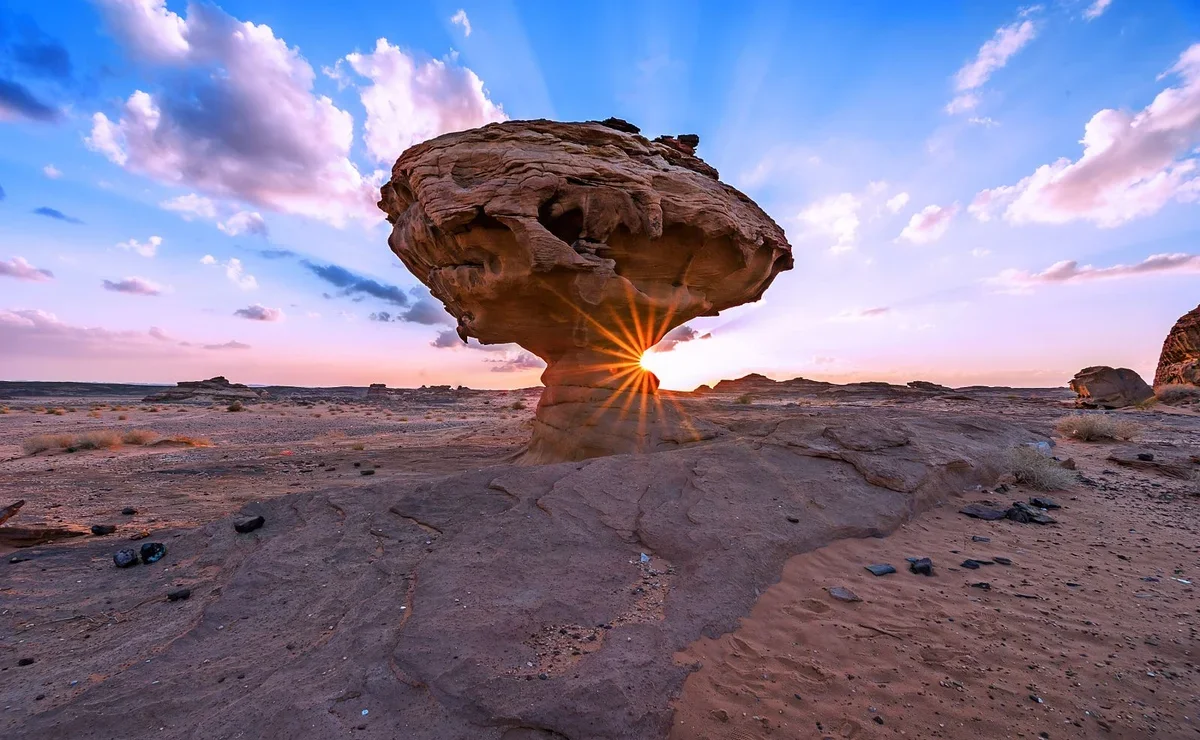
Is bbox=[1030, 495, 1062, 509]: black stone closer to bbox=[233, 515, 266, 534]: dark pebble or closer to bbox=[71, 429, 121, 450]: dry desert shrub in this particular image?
bbox=[233, 515, 266, 534]: dark pebble

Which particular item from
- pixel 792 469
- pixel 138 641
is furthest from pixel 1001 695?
pixel 138 641

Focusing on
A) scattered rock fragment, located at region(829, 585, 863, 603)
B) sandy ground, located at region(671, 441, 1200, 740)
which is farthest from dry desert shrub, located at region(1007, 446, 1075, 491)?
scattered rock fragment, located at region(829, 585, 863, 603)

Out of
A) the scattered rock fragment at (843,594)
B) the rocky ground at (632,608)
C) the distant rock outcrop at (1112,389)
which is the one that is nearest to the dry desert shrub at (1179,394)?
the distant rock outcrop at (1112,389)

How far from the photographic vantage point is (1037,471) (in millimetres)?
8031

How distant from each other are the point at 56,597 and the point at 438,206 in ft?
24.2

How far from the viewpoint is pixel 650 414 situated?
419 inches

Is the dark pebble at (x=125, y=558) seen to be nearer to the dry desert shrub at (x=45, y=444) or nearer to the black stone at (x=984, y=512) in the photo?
the black stone at (x=984, y=512)

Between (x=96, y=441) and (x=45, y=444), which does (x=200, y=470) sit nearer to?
(x=96, y=441)

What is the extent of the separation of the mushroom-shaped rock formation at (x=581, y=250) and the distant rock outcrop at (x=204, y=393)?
142 ft

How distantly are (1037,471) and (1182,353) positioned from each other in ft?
125

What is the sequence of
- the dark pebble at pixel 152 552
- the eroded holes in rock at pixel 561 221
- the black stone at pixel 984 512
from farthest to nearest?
the eroded holes in rock at pixel 561 221 < the black stone at pixel 984 512 < the dark pebble at pixel 152 552

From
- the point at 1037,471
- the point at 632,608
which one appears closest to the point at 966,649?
the point at 632,608

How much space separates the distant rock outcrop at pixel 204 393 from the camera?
42184 mm

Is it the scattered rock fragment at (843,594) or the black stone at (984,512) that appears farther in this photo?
the black stone at (984,512)
